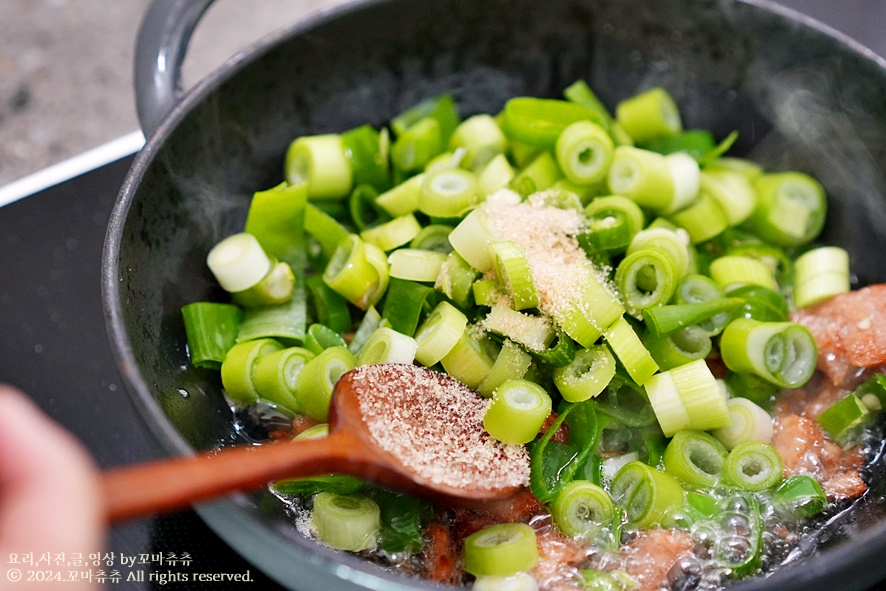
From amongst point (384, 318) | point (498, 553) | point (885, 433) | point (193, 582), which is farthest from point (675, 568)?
point (193, 582)

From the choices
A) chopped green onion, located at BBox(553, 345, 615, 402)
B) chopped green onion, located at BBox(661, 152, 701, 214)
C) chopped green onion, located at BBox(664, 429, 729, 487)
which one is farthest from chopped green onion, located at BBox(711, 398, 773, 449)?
chopped green onion, located at BBox(661, 152, 701, 214)

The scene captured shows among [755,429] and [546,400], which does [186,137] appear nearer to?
[546,400]

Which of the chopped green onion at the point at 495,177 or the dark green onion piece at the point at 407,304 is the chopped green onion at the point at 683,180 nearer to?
the chopped green onion at the point at 495,177

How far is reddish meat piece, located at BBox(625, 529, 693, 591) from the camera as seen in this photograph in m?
1.21

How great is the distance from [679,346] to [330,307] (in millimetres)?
731

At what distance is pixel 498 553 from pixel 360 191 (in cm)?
92

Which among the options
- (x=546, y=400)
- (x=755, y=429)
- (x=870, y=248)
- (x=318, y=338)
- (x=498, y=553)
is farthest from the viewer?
(x=870, y=248)

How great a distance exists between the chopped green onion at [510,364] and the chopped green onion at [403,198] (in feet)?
1.58

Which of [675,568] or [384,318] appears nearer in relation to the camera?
[675,568]

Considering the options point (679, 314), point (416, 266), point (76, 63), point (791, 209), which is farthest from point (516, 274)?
point (76, 63)

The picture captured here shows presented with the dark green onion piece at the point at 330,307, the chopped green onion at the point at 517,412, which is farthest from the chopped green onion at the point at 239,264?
the chopped green onion at the point at 517,412

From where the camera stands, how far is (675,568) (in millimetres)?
1238

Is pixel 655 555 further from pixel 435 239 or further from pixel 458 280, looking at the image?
pixel 435 239

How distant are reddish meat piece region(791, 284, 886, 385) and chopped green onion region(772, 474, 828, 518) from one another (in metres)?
0.29
